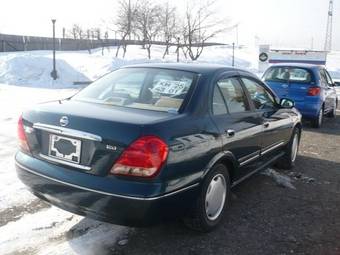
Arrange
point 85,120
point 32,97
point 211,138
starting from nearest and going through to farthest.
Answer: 1. point 85,120
2. point 211,138
3. point 32,97

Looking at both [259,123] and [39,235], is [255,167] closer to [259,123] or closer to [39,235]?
[259,123]

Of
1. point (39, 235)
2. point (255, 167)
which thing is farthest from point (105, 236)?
point (255, 167)

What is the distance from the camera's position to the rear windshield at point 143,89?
3.86 meters

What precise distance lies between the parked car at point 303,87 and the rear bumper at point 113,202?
682 centimetres

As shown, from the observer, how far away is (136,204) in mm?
3096

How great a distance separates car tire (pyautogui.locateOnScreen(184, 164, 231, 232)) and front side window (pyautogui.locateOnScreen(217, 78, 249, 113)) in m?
0.68

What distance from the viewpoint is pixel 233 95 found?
445 centimetres

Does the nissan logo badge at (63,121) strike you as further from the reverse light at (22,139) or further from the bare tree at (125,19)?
the bare tree at (125,19)

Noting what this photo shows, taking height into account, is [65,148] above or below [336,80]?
above

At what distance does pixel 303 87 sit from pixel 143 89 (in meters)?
6.49

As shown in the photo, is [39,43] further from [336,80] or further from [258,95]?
[258,95]

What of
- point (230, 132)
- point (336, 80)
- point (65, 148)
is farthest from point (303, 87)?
point (336, 80)

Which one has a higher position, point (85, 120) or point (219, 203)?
point (85, 120)

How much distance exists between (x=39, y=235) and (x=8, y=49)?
127 feet
